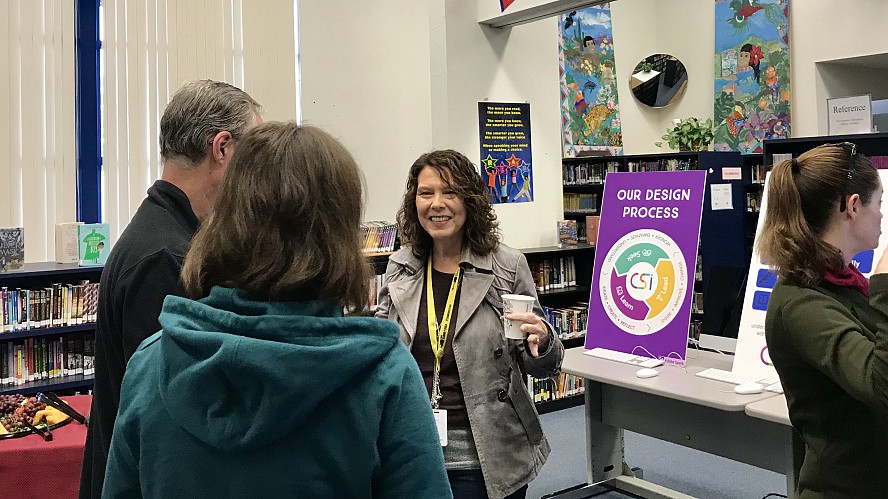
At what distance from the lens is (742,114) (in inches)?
365

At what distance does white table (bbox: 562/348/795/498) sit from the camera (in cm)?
311

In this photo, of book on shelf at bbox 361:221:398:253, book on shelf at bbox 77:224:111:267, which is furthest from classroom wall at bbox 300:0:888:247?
book on shelf at bbox 77:224:111:267

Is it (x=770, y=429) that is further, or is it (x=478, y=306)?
(x=770, y=429)

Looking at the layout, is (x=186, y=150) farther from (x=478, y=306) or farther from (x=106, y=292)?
(x=478, y=306)

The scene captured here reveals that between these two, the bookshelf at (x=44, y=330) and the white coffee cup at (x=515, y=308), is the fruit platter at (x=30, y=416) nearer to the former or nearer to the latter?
the white coffee cup at (x=515, y=308)

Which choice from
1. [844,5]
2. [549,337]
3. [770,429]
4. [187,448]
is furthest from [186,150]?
[844,5]

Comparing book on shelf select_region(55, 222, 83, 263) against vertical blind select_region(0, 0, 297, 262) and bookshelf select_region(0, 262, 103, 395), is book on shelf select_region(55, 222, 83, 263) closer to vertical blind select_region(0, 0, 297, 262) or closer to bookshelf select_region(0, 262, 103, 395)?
bookshelf select_region(0, 262, 103, 395)

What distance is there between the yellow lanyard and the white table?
114cm

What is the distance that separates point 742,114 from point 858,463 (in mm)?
8328

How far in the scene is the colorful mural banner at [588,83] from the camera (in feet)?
31.3

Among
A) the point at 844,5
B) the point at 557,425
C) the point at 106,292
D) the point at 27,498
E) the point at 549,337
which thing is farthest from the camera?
the point at 844,5

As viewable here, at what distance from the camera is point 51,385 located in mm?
4672

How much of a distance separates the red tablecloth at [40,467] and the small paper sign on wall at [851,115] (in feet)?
21.9

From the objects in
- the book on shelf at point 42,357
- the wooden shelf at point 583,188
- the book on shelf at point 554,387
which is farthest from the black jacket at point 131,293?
the wooden shelf at point 583,188
